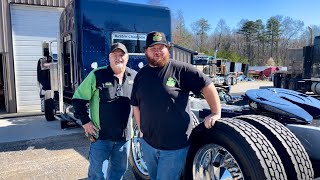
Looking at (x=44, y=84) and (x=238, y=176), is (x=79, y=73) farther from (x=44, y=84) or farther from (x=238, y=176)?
(x=238, y=176)

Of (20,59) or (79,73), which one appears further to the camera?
(20,59)

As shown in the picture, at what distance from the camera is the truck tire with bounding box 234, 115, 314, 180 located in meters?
2.56

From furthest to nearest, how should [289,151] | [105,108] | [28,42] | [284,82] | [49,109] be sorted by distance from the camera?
[284,82]
[28,42]
[49,109]
[105,108]
[289,151]

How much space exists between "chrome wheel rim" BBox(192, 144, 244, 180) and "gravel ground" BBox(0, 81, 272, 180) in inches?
66.7

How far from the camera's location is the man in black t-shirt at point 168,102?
104 inches

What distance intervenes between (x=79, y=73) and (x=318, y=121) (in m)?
4.90

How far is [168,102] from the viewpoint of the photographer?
2.63 metres

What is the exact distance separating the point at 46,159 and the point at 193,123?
334 centimetres

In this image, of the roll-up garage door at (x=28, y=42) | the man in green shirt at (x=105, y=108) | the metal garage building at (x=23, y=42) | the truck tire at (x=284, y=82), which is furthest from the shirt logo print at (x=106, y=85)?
the truck tire at (x=284, y=82)

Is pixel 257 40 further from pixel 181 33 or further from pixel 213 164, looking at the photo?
pixel 213 164

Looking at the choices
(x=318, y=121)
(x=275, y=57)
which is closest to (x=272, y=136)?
(x=318, y=121)

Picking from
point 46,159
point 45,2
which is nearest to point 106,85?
point 46,159

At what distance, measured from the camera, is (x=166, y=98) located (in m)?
2.64

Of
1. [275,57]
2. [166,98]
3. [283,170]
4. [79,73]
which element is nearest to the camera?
[283,170]
